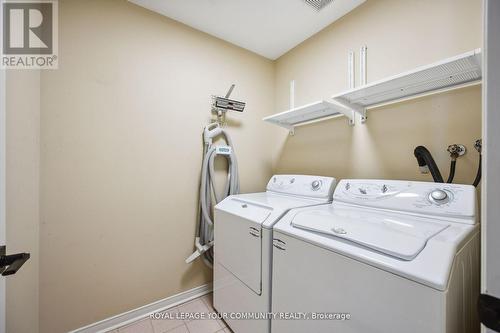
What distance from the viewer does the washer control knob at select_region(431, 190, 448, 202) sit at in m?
0.94

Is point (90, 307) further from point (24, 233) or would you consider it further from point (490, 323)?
point (490, 323)

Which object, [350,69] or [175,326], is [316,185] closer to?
[350,69]

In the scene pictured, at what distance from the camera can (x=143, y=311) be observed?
5.16 ft

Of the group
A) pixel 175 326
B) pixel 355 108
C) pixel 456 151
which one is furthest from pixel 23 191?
pixel 456 151

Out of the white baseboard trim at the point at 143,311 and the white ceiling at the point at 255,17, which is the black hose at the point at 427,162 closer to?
the white ceiling at the point at 255,17

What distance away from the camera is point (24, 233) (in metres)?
1.04

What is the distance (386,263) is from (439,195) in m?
0.57

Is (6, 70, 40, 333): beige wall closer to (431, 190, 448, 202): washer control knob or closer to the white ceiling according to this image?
the white ceiling

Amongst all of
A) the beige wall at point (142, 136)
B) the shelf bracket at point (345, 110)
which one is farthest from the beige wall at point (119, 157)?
the shelf bracket at point (345, 110)

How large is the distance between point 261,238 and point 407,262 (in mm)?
688

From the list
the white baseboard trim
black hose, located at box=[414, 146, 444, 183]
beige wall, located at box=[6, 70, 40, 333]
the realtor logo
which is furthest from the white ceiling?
the white baseboard trim

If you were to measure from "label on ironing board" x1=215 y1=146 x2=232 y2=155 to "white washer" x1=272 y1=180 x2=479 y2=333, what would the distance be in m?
0.96

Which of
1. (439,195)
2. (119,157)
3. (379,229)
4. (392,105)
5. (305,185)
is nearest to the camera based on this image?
(379,229)

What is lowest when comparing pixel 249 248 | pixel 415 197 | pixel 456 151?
pixel 249 248
